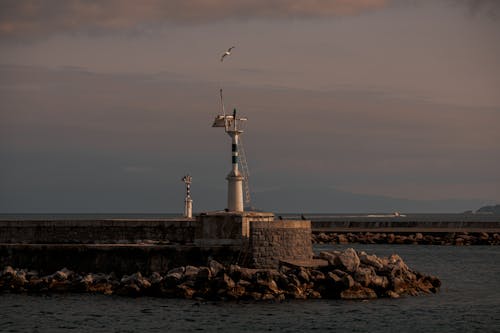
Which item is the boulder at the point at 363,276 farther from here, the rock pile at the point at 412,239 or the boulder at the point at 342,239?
the boulder at the point at 342,239

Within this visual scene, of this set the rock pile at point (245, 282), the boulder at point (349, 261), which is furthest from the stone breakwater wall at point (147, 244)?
the boulder at point (349, 261)

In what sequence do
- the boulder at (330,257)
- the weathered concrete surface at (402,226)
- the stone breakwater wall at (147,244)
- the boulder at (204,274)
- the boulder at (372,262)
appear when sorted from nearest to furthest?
the boulder at (204,274)
the stone breakwater wall at (147,244)
the boulder at (330,257)
the boulder at (372,262)
the weathered concrete surface at (402,226)

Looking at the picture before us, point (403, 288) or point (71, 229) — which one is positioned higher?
point (71, 229)

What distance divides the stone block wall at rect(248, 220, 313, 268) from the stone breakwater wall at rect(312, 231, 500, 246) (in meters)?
35.2

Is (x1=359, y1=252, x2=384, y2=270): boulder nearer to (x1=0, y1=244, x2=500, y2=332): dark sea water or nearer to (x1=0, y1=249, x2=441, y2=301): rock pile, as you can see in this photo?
(x1=0, y1=249, x2=441, y2=301): rock pile

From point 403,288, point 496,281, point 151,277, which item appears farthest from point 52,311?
point 496,281

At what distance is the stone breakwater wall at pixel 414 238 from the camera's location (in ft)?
204

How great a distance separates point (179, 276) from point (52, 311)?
12.0 feet

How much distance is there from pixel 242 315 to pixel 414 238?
42939mm

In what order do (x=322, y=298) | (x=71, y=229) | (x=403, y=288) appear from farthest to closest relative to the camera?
(x=71, y=229), (x=403, y=288), (x=322, y=298)

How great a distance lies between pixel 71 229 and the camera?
2905 centimetres

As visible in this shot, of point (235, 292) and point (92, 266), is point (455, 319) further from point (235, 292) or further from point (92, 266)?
point (92, 266)

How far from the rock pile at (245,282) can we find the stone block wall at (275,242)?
36 centimetres

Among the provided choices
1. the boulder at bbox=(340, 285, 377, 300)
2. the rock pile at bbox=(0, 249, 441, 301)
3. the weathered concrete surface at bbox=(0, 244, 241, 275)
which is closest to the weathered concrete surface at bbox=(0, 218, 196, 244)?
the weathered concrete surface at bbox=(0, 244, 241, 275)
